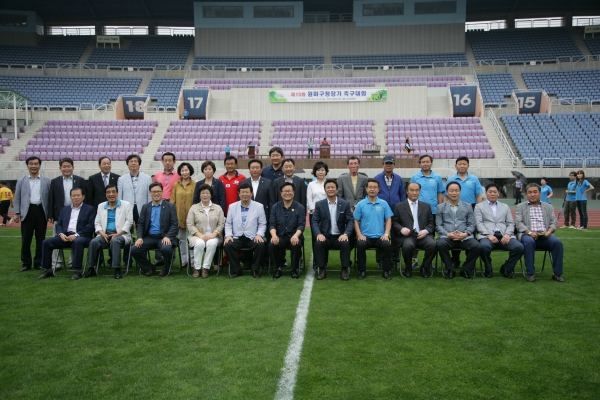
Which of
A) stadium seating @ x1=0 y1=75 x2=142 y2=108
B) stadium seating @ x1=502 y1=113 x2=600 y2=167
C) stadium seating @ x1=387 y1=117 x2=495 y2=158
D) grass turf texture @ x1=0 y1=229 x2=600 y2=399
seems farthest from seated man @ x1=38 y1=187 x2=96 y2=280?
stadium seating @ x1=0 y1=75 x2=142 y2=108

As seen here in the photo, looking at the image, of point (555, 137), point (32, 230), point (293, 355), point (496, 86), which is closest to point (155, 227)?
point (32, 230)

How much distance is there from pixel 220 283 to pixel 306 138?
74.9 feet

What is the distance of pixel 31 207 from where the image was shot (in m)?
8.36

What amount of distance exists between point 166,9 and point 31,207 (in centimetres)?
4139

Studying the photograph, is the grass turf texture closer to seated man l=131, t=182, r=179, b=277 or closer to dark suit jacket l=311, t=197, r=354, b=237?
seated man l=131, t=182, r=179, b=277

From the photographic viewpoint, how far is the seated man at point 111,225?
7.71 meters

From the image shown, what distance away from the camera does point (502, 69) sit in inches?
1532

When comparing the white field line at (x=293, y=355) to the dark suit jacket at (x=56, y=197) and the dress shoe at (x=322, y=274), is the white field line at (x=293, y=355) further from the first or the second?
the dark suit jacket at (x=56, y=197)

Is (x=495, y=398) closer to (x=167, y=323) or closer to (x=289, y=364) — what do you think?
(x=289, y=364)

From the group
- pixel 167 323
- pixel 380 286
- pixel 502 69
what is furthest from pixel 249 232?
pixel 502 69

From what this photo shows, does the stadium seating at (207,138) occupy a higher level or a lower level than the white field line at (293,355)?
higher

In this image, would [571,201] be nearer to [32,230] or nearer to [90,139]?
[32,230]

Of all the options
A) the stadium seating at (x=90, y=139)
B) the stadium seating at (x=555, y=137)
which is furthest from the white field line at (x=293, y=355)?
the stadium seating at (x=90, y=139)

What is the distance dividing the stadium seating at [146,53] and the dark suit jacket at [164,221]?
36.9 m
